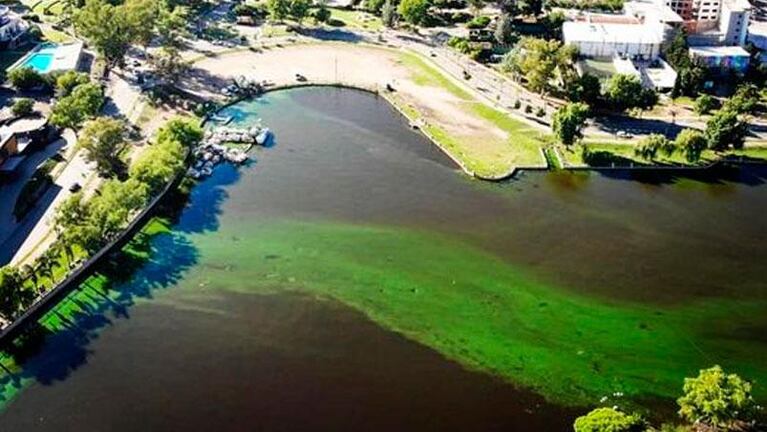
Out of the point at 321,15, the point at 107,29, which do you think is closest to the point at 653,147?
the point at 321,15

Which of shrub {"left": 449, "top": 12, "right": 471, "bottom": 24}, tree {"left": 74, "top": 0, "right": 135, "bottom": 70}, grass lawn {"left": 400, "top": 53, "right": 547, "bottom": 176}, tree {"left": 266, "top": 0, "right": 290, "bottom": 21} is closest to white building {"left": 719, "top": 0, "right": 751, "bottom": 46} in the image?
shrub {"left": 449, "top": 12, "right": 471, "bottom": 24}

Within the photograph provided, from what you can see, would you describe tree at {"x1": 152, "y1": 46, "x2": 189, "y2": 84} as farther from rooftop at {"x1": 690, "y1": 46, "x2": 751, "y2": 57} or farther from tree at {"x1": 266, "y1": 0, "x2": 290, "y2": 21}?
rooftop at {"x1": 690, "y1": 46, "x2": 751, "y2": 57}

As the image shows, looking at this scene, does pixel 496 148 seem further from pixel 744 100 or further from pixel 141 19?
pixel 141 19

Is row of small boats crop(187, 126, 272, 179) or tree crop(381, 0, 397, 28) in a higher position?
tree crop(381, 0, 397, 28)

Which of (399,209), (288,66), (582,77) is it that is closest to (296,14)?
(288,66)

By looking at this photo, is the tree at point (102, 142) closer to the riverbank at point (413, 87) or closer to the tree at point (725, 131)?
the riverbank at point (413, 87)

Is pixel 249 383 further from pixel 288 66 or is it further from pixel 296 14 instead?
pixel 296 14
